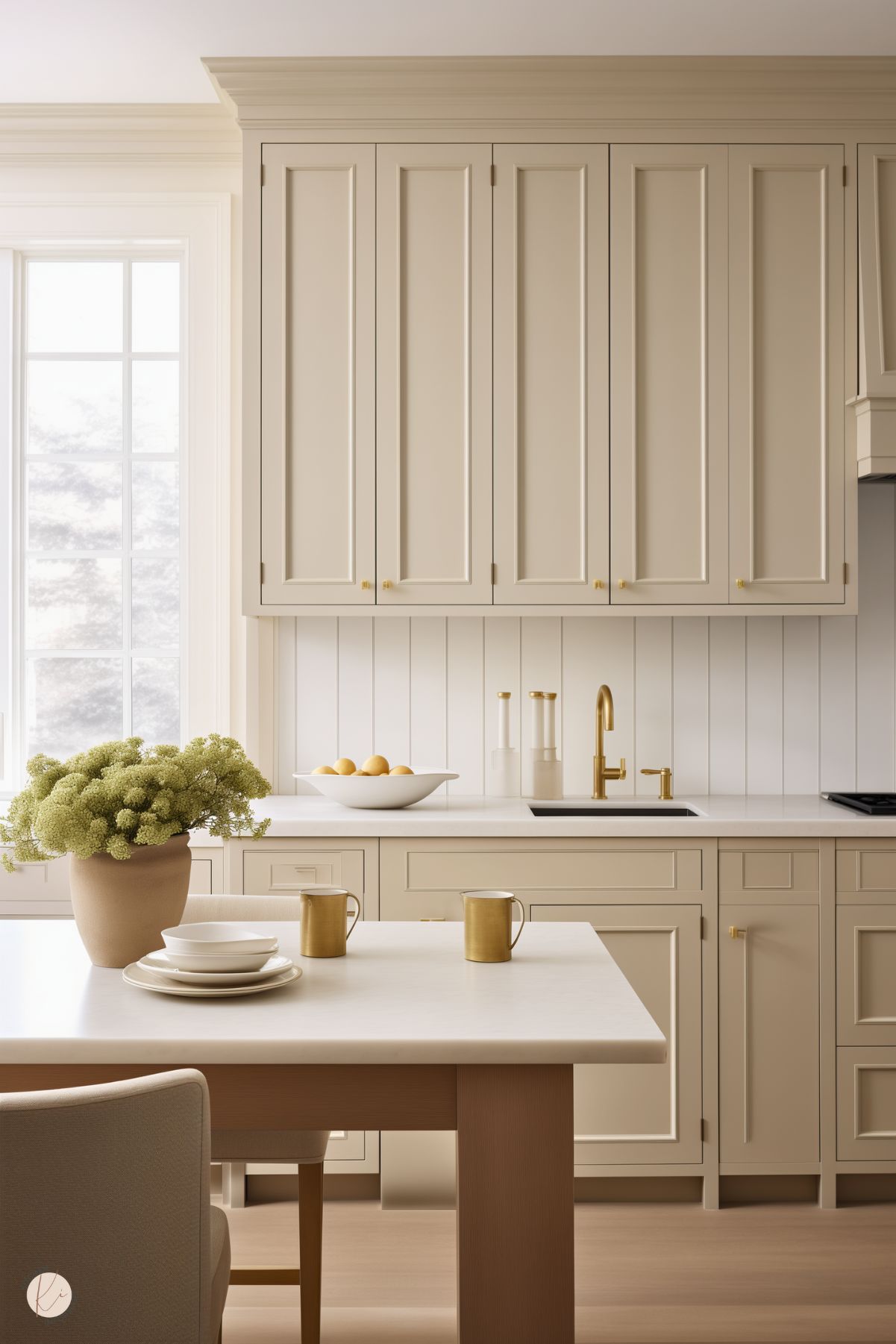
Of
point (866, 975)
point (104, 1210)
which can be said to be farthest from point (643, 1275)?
point (104, 1210)

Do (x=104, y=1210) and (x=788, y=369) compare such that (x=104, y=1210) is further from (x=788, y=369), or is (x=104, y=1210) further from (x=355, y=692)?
(x=788, y=369)

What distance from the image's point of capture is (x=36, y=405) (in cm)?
334

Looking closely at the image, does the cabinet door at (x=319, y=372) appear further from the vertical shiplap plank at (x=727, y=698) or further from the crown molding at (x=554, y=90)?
the vertical shiplap plank at (x=727, y=698)

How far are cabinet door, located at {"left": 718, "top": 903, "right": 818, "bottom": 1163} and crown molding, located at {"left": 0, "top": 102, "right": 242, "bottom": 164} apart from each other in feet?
8.28

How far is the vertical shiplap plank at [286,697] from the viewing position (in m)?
3.24

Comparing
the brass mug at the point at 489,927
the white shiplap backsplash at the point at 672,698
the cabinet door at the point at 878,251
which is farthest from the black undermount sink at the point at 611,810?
the brass mug at the point at 489,927

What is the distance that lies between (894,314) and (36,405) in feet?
7.92

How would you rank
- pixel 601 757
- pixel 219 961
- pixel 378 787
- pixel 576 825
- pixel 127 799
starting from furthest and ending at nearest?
pixel 601 757, pixel 378 787, pixel 576 825, pixel 127 799, pixel 219 961

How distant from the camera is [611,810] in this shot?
3000 mm

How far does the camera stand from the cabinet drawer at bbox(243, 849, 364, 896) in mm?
2695

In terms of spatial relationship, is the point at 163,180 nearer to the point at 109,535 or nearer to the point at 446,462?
the point at 109,535

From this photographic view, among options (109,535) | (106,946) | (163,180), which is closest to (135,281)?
(163,180)

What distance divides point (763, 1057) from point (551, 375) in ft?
5.82

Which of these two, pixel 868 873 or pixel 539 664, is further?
pixel 539 664
